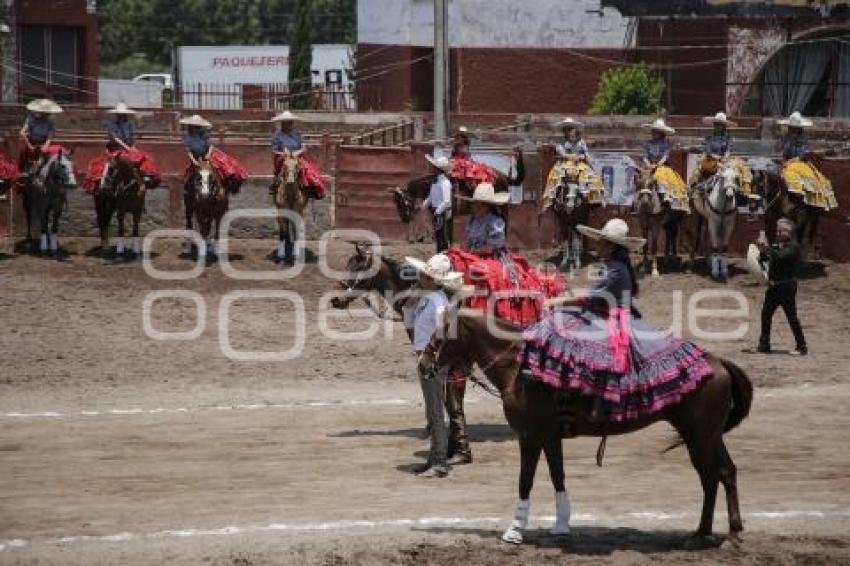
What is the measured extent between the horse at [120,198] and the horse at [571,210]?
672 cm

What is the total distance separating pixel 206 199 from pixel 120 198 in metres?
1.40

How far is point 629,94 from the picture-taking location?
1698 inches

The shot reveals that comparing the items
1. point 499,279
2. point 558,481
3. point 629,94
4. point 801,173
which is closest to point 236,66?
point 629,94

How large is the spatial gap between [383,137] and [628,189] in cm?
674

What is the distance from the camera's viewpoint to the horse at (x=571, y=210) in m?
25.1

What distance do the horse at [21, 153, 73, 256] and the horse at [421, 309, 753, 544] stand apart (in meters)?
15.5

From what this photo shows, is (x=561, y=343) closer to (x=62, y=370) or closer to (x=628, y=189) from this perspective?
(x=62, y=370)

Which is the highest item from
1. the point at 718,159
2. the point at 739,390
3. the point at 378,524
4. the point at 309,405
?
the point at 718,159

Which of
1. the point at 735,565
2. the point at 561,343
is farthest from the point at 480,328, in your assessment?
the point at 735,565

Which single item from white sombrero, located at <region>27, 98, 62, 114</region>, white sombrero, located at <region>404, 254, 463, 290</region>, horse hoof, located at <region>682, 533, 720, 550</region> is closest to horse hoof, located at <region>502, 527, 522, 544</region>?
horse hoof, located at <region>682, 533, 720, 550</region>

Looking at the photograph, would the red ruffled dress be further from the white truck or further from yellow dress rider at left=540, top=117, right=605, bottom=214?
the white truck

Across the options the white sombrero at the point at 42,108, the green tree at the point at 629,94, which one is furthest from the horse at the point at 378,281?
the green tree at the point at 629,94

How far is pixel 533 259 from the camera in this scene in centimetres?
2605

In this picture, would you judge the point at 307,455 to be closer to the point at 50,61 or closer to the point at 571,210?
the point at 571,210
